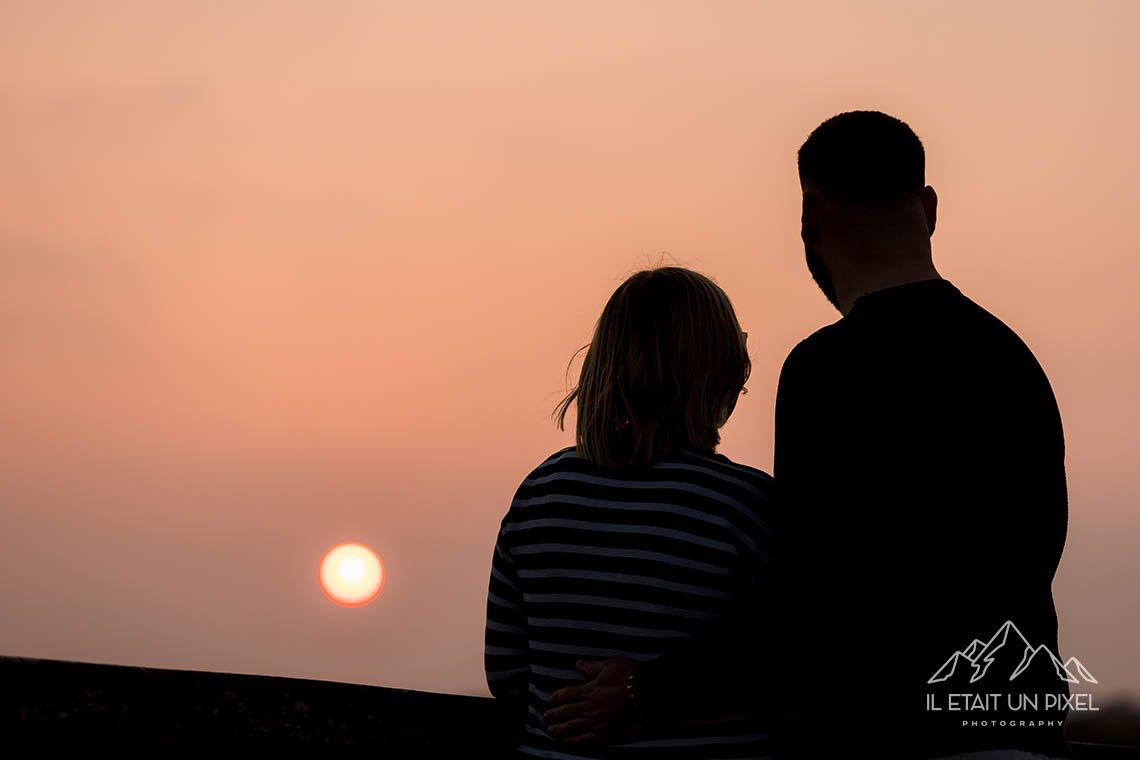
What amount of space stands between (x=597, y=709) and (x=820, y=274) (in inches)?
50.1

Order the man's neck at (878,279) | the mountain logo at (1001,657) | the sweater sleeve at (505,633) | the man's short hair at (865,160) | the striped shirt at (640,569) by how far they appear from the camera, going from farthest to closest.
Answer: the sweater sleeve at (505,633) → the striped shirt at (640,569) → the man's short hair at (865,160) → the man's neck at (878,279) → the mountain logo at (1001,657)

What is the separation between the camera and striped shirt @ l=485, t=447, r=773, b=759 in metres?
2.93

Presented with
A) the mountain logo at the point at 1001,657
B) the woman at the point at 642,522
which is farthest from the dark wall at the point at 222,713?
the mountain logo at the point at 1001,657

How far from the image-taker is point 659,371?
3.18 meters

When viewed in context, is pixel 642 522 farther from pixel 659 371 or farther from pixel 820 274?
pixel 820 274

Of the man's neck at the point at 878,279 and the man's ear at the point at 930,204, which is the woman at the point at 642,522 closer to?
the man's neck at the point at 878,279

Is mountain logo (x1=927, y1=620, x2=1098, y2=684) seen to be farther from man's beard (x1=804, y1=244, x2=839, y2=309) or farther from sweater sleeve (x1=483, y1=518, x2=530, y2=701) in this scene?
sweater sleeve (x1=483, y1=518, x2=530, y2=701)


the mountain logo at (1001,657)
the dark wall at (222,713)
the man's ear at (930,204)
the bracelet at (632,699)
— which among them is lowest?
the mountain logo at (1001,657)

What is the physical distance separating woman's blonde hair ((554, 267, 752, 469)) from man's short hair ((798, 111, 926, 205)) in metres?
0.53

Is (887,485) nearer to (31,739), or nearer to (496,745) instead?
(496,745)

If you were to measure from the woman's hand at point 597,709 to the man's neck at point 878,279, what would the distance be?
111 centimetres

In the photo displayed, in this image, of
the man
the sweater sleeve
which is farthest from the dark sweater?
the sweater sleeve

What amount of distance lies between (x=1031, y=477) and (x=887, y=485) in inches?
11.5

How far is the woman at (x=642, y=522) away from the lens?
116 inches
